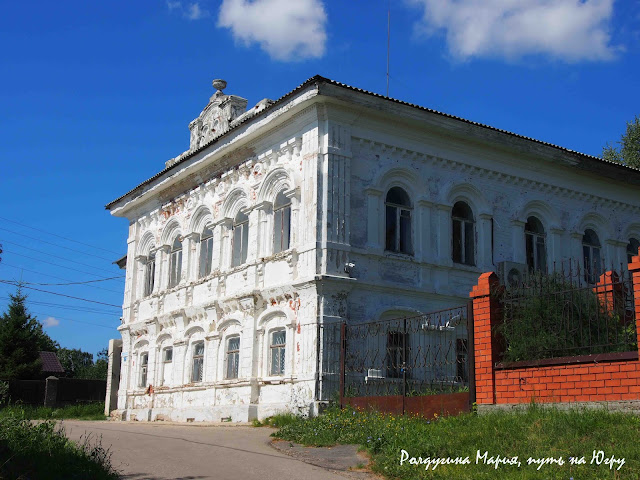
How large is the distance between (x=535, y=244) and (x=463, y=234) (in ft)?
8.30

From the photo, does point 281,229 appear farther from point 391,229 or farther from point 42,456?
point 42,456

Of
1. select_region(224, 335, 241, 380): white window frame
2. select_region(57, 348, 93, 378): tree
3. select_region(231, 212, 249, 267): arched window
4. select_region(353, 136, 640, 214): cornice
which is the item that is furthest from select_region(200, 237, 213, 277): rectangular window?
select_region(57, 348, 93, 378): tree

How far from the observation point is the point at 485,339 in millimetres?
11062

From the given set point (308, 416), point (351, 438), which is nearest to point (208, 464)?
point (351, 438)

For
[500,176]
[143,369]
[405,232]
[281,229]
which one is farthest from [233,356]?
[500,176]

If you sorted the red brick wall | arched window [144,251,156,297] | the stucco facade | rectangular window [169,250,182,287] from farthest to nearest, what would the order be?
1. arched window [144,251,156,297]
2. rectangular window [169,250,182,287]
3. the stucco facade
4. the red brick wall

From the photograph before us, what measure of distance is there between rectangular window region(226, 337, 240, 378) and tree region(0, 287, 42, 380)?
16578 mm

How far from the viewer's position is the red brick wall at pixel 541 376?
9.20 metres

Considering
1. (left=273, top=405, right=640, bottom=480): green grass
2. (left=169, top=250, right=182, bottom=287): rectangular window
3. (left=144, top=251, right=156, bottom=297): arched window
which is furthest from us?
(left=144, top=251, right=156, bottom=297): arched window

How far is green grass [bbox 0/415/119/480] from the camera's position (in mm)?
7811

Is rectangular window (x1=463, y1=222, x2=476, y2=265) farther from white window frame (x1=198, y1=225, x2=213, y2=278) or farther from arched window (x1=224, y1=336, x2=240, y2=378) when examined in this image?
white window frame (x1=198, y1=225, x2=213, y2=278)

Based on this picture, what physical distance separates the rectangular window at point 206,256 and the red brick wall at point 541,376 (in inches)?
463

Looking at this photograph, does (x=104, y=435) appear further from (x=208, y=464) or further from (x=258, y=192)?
(x=258, y=192)

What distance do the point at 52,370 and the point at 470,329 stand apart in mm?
42230
